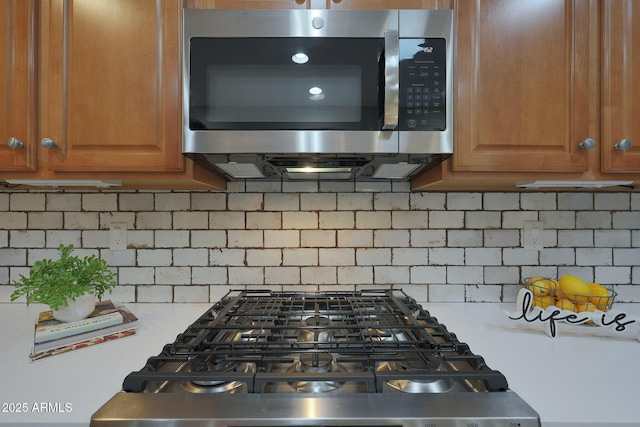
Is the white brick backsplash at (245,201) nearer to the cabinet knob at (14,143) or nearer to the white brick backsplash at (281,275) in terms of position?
the white brick backsplash at (281,275)

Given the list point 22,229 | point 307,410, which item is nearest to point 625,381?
point 307,410

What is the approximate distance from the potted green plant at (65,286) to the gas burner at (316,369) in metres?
0.69

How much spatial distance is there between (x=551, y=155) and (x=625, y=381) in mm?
607

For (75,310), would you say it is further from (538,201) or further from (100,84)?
(538,201)

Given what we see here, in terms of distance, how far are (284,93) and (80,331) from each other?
891 mm

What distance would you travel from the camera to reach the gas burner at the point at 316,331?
3.00 ft

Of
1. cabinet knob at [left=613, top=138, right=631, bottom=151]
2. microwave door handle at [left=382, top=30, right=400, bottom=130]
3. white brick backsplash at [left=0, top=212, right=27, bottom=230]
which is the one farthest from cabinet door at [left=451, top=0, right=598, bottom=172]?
white brick backsplash at [left=0, top=212, right=27, bottom=230]

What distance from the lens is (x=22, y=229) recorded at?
4.54 ft

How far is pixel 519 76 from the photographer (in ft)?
3.36

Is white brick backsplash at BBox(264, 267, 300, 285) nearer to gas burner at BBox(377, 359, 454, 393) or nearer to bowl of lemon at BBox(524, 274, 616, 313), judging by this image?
gas burner at BBox(377, 359, 454, 393)

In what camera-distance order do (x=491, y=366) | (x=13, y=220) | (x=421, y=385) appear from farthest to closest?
(x=13, y=220) → (x=491, y=366) → (x=421, y=385)

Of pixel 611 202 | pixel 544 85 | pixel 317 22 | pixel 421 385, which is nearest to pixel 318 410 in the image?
pixel 421 385

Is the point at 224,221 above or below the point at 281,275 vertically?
above

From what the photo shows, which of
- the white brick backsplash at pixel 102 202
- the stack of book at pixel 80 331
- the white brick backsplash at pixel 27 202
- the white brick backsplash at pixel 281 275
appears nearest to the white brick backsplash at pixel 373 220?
the white brick backsplash at pixel 281 275
